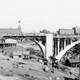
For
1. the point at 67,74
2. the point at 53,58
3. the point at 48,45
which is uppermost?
the point at 48,45

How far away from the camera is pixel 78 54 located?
181 ft

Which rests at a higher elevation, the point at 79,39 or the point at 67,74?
the point at 79,39

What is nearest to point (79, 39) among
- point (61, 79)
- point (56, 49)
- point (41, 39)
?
point (56, 49)

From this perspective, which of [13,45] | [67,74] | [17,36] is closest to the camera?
[67,74]

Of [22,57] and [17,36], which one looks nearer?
[17,36]

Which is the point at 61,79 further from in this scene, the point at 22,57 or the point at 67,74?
the point at 22,57

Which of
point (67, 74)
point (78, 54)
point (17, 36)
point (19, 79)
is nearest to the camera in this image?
point (19, 79)

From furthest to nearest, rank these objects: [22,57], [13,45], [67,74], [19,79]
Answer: [13,45]
[22,57]
[67,74]
[19,79]

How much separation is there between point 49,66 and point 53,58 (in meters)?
2.36

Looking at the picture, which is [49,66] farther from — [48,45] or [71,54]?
[71,54]

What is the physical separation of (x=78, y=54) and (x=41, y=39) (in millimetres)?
16045

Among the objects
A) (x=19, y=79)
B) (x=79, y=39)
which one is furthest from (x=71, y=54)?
(x=19, y=79)

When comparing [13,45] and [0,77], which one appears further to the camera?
[13,45]

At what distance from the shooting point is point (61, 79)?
33.8 metres
